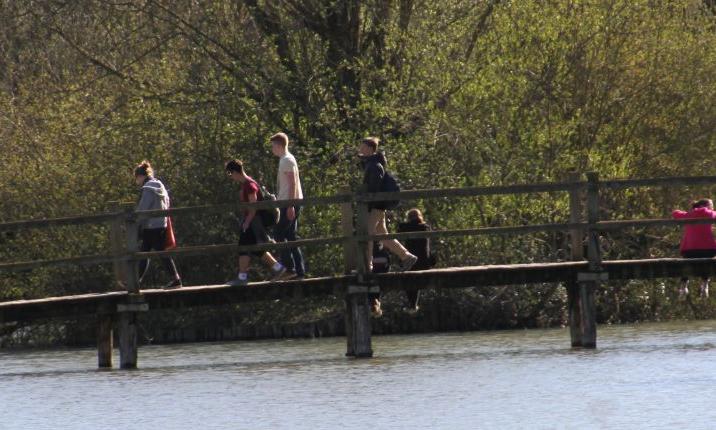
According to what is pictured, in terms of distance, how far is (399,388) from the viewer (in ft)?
56.7

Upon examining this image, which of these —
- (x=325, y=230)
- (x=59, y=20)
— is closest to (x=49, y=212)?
(x=59, y=20)

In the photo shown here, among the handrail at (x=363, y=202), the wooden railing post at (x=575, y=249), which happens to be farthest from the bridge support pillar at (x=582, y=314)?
the handrail at (x=363, y=202)

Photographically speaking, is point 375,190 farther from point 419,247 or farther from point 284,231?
point 419,247

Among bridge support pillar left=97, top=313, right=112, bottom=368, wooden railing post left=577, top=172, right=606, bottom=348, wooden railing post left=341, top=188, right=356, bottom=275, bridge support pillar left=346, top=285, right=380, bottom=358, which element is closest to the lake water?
bridge support pillar left=346, top=285, right=380, bottom=358

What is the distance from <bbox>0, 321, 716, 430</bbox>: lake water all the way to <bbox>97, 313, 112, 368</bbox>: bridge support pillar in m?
0.41

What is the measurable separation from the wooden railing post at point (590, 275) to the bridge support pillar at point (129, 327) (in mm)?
4646

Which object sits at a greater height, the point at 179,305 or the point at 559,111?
the point at 559,111

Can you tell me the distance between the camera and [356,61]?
27.4 meters

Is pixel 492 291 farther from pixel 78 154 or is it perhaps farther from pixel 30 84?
pixel 30 84

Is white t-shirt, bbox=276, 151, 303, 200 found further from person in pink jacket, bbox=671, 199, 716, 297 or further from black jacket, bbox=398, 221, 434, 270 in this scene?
person in pink jacket, bbox=671, 199, 716, 297

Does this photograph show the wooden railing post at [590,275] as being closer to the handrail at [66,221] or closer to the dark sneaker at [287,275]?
the dark sneaker at [287,275]

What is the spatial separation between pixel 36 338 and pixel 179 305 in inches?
372

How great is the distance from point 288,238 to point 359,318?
1.22 metres

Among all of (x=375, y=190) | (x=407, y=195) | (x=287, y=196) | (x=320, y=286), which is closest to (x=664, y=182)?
(x=407, y=195)
